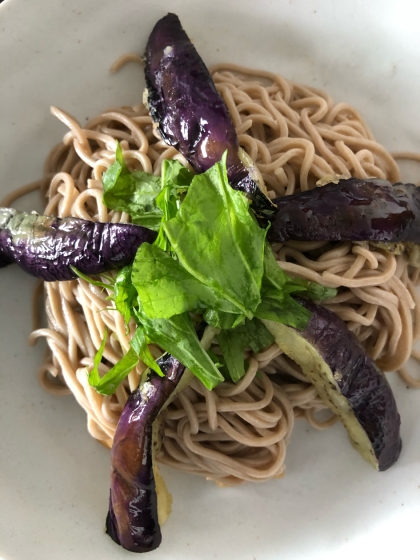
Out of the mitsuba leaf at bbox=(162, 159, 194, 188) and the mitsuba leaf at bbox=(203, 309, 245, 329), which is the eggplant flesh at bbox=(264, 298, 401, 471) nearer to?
the mitsuba leaf at bbox=(203, 309, 245, 329)

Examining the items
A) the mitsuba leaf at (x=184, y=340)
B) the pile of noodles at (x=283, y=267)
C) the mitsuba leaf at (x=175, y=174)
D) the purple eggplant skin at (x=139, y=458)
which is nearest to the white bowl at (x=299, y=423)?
the pile of noodles at (x=283, y=267)

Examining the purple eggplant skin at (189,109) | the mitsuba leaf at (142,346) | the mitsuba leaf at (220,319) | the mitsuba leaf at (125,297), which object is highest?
the purple eggplant skin at (189,109)

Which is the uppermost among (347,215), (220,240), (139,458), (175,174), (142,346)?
(175,174)

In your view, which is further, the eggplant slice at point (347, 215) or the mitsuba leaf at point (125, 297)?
the eggplant slice at point (347, 215)

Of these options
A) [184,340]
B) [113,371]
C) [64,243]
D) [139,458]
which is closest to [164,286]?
[184,340]

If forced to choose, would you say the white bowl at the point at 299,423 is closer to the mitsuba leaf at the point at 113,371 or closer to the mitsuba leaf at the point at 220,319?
the mitsuba leaf at the point at 113,371

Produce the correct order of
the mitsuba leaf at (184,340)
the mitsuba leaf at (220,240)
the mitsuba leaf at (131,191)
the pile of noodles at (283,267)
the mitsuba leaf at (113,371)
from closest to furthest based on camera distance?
the mitsuba leaf at (220,240) < the mitsuba leaf at (184,340) < the mitsuba leaf at (113,371) < the mitsuba leaf at (131,191) < the pile of noodles at (283,267)

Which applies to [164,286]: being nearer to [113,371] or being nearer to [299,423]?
[113,371]
